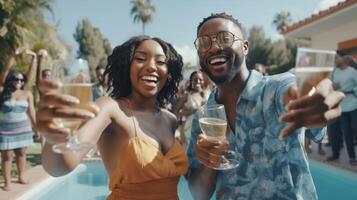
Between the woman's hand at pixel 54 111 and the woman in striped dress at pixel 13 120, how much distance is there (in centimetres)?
550

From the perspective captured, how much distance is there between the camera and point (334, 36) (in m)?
12.3

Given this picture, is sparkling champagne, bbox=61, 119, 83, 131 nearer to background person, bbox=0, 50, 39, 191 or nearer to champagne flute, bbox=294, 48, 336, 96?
champagne flute, bbox=294, 48, 336, 96

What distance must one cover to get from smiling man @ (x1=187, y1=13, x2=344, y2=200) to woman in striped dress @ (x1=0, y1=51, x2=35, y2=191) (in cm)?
524

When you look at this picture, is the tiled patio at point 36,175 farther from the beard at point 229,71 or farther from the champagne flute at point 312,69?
the champagne flute at point 312,69

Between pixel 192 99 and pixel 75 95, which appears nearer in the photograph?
pixel 75 95

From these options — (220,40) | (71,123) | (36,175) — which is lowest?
(36,175)

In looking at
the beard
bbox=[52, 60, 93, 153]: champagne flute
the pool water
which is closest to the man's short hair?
the beard

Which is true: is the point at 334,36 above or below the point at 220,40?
above

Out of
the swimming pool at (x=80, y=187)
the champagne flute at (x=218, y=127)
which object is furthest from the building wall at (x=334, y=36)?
the champagne flute at (x=218, y=127)

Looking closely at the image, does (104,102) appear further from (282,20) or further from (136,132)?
(282,20)

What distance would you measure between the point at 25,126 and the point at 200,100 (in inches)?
158

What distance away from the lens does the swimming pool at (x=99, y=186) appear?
6.79 metres

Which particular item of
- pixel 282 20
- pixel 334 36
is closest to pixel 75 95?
pixel 334 36

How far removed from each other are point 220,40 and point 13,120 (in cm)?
567
